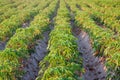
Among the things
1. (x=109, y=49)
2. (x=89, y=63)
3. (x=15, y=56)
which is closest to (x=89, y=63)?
(x=89, y=63)

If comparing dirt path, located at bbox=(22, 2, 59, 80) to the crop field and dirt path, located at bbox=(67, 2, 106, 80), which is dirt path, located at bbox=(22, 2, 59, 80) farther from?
dirt path, located at bbox=(67, 2, 106, 80)

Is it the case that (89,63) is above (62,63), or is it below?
below

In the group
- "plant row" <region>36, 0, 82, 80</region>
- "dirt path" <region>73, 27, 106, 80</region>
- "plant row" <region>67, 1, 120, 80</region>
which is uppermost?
"plant row" <region>36, 0, 82, 80</region>

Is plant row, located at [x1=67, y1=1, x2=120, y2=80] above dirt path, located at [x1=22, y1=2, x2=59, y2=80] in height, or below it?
above

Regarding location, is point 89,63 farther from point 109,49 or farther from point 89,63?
point 109,49

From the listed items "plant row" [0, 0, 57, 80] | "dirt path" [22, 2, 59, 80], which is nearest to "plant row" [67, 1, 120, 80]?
"dirt path" [22, 2, 59, 80]

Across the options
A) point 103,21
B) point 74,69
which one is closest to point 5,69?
point 74,69

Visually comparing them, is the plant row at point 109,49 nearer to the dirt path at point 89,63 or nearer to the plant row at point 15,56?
the dirt path at point 89,63

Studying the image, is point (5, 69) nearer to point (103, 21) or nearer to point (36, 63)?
point (36, 63)

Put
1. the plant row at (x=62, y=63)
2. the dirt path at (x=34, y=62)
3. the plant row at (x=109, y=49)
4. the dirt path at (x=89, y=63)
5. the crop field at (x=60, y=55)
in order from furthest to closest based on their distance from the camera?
the dirt path at (x=89, y=63) < the dirt path at (x=34, y=62) < the plant row at (x=109, y=49) < the crop field at (x=60, y=55) < the plant row at (x=62, y=63)

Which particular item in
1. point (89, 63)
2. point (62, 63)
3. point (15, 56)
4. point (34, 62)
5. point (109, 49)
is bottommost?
point (89, 63)

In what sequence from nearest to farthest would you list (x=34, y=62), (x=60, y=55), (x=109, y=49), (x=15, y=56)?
(x=60, y=55)
(x=15, y=56)
(x=109, y=49)
(x=34, y=62)

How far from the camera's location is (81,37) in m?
22.2

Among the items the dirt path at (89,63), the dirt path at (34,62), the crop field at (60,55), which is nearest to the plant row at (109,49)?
the crop field at (60,55)
